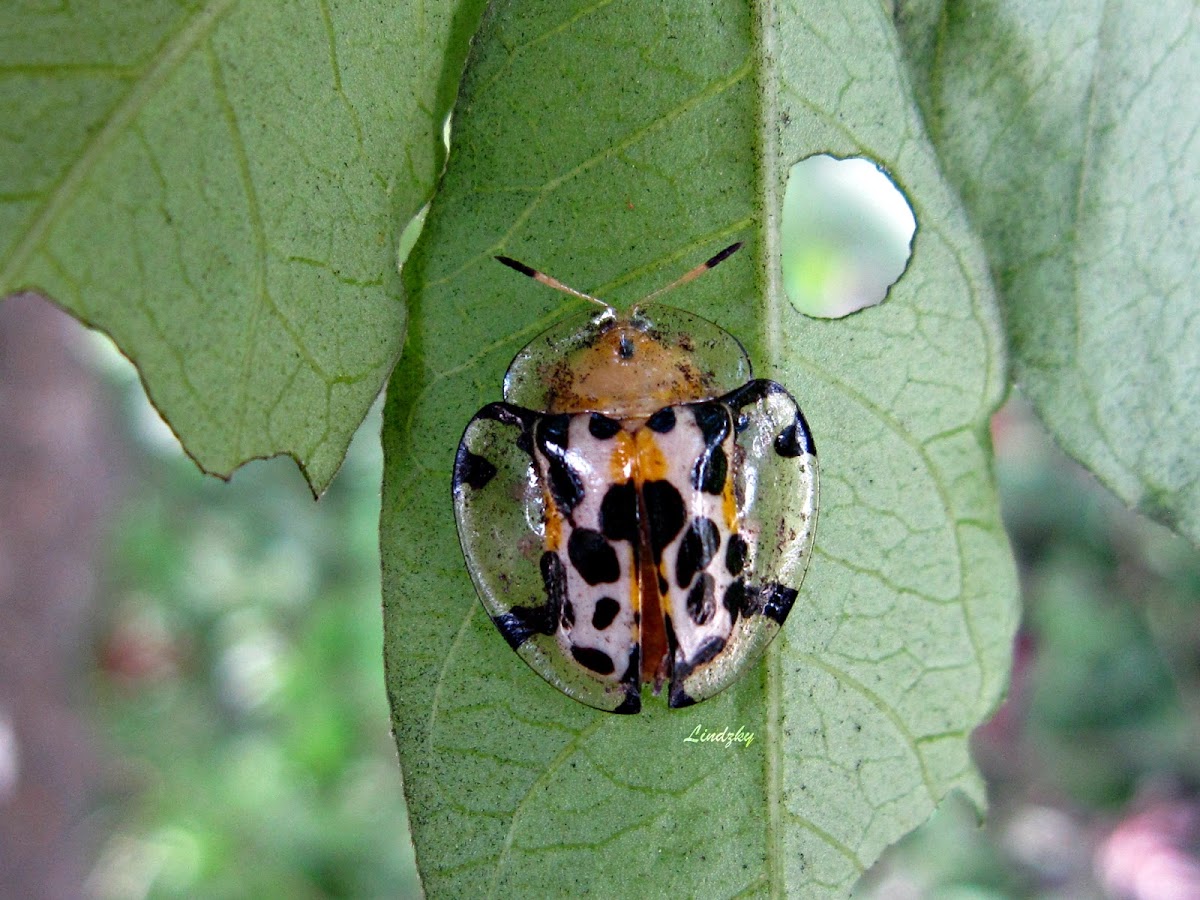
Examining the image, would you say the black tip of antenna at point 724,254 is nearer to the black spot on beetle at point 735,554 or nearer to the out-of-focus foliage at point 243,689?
the black spot on beetle at point 735,554

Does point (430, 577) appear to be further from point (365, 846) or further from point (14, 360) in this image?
point (365, 846)

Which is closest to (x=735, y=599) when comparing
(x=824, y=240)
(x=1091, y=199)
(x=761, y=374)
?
(x=761, y=374)

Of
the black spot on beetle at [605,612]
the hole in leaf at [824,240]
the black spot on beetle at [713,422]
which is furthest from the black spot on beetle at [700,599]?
the hole in leaf at [824,240]

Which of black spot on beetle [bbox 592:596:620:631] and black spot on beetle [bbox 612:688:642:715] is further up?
black spot on beetle [bbox 592:596:620:631]

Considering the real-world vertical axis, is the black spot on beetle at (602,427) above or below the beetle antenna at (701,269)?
below

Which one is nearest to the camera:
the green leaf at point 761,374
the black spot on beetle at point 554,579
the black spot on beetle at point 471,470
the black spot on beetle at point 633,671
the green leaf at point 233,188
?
the green leaf at point 233,188

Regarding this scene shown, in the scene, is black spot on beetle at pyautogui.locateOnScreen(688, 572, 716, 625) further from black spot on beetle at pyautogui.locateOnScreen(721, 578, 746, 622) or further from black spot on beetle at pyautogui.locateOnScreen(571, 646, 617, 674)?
black spot on beetle at pyautogui.locateOnScreen(571, 646, 617, 674)

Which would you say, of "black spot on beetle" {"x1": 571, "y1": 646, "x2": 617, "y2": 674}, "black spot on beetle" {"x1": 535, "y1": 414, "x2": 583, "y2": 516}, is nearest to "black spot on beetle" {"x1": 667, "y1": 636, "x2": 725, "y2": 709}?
"black spot on beetle" {"x1": 571, "y1": 646, "x2": 617, "y2": 674}

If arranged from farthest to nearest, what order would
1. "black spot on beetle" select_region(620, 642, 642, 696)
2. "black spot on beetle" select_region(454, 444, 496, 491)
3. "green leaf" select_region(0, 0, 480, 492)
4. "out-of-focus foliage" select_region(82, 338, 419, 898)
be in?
"out-of-focus foliage" select_region(82, 338, 419, 898) → "black spot on beetle" select_region(620, 642, 642, 696) → "black spot on beetle" select_region(454, 444, 496, 491) → "green leaf" select_region(0, 0, 480, 492)

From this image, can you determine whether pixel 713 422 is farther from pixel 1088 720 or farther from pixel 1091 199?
pixel 1088 720
